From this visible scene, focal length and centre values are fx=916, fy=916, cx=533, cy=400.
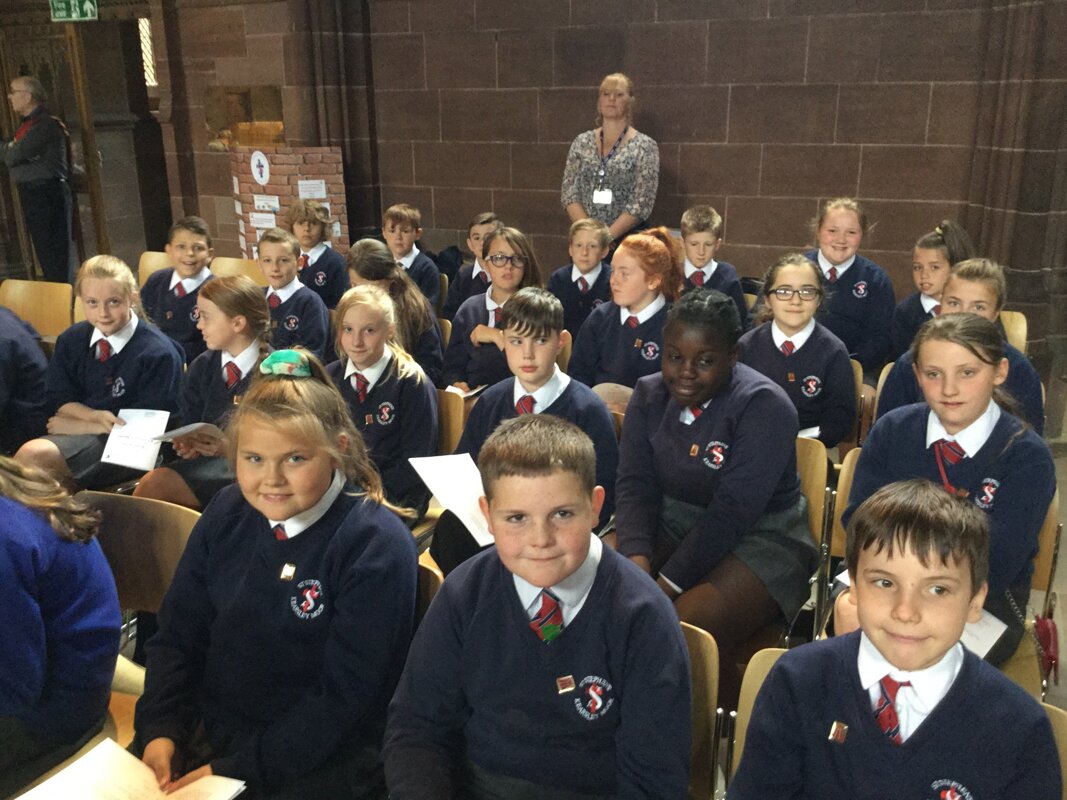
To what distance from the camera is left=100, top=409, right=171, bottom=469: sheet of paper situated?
329 cm

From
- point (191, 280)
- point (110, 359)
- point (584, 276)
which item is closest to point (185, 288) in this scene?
point (191, 280)

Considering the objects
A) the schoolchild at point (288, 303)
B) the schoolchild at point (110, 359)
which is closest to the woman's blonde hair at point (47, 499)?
the schoolchild at point (110, 359)

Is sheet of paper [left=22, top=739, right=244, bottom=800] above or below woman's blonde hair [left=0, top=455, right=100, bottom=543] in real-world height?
below

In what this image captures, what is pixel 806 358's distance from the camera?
11.5 feet

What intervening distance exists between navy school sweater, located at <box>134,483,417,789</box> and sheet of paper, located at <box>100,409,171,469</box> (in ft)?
4.60

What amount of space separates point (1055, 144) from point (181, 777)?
5.26 m

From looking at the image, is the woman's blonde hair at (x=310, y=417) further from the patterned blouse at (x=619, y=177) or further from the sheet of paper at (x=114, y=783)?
the patterned blouse at (x=619, y=177)

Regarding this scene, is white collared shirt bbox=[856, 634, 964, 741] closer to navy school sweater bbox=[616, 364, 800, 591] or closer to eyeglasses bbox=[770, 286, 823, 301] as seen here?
navy school sweater bbox=[616, 364, 800, 591]

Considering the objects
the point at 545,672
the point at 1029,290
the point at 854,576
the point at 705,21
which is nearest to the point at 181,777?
the point at 545,672

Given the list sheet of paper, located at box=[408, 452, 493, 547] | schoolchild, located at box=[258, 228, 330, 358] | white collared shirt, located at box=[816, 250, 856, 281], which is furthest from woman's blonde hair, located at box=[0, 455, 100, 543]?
white collared shirt, located at box=[816, 250, 856, 281]

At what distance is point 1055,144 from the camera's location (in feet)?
16.5

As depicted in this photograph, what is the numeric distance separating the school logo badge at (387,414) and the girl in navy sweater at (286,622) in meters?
1.13

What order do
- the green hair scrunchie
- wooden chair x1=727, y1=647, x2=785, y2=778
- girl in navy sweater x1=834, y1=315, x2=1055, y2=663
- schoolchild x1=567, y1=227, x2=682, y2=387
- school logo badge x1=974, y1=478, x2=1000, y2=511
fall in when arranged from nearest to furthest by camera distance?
wooden chair x1=727, y1=647, x2=785, y2=778 → the green hair scrunchie → girl in navy sweater x1=834, y1=315, x2=1055, y2=663 → school logo badge x1=974, y1=478, x2=1000, y2=511 → schoolchild x1=567, y1=227, x2=682, y2=387

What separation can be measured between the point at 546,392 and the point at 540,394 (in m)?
0.02
